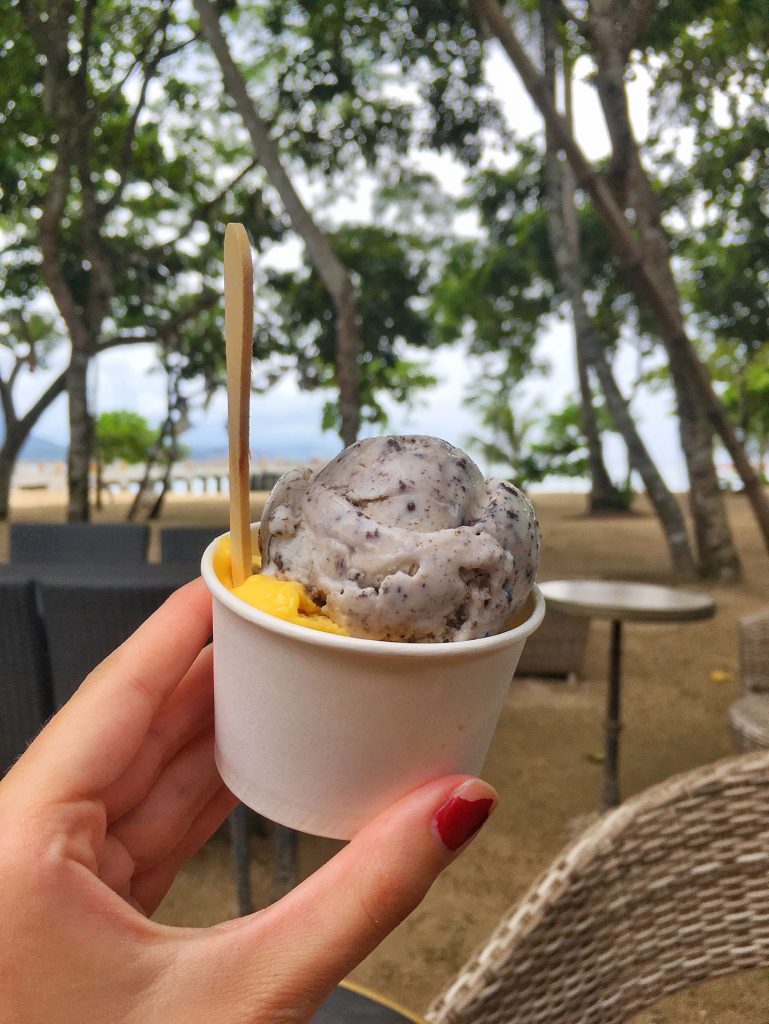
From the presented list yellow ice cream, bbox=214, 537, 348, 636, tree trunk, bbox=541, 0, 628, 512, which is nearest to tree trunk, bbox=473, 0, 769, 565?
tree trunk, bbox=541, 0, 628, 512

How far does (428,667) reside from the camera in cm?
80

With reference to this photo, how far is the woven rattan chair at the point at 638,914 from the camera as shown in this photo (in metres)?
1.08

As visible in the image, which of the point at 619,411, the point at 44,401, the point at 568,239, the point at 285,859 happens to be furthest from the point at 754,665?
the point at 44,401

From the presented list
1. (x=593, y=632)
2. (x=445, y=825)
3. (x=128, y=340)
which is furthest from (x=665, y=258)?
(x=445, y=825)

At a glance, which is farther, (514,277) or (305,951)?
(514,277)

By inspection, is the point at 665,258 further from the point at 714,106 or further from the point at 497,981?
the point at 497,981

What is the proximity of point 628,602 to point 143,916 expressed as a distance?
2725 mm

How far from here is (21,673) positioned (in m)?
2.63

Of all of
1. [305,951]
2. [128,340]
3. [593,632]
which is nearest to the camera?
[305,951]

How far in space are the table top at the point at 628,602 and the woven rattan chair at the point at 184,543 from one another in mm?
1804

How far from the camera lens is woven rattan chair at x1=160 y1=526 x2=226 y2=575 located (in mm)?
4180

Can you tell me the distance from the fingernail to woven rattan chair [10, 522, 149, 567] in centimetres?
409

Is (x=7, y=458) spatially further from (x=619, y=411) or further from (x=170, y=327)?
(x=619, y=411)

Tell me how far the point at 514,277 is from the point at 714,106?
5926 millimetres
